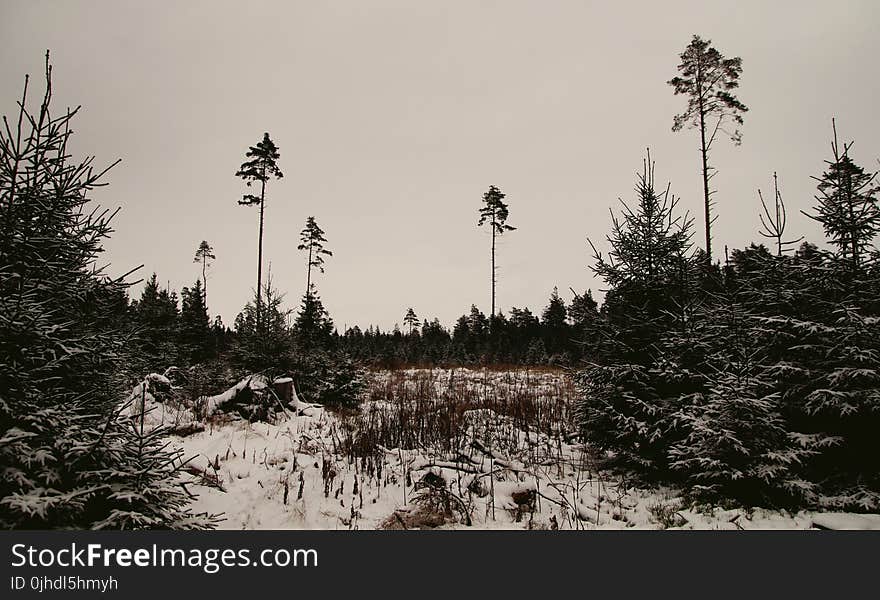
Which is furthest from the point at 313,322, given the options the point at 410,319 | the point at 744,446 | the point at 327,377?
the point at 410,319

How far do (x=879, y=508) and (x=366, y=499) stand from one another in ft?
21.4

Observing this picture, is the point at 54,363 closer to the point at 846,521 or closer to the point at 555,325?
the point at 846,521

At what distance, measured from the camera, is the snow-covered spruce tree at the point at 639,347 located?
23.3 ft

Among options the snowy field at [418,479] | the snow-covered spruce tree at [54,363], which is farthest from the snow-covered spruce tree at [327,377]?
the snow-covered spruce tree at [54,363]

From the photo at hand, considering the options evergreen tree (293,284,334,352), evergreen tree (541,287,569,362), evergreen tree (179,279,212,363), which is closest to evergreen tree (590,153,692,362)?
evergreen tree (293,284,334,352)

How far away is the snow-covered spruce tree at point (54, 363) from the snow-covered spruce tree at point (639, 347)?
624cm

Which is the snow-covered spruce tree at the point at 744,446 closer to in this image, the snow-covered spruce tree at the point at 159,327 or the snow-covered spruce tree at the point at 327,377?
the snow-covered spruce tree at the point at 327,377

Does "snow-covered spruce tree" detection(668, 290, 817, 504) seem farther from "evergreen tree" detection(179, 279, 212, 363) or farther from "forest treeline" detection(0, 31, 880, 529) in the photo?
"evergreen tree" detection(179, 279, 212, 363)

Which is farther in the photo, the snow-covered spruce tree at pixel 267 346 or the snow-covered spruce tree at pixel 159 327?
the snow-covered spruce tree at pixel 159 327

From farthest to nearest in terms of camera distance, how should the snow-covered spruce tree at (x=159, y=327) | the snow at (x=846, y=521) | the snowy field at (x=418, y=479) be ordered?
the snow-covered spruce tree at (x=159, y=327)
the snowy field at (x=418, y=479)
the snow at (x=846, y=521)

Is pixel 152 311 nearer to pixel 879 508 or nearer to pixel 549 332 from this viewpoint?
pixel 879 508

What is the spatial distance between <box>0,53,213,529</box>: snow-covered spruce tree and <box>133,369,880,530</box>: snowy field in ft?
2.30

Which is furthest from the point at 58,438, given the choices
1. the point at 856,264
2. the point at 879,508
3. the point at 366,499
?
the point at 856,264

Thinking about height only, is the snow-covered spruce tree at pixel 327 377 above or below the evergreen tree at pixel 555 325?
below
